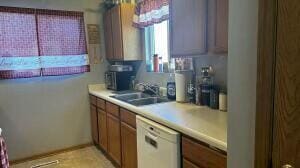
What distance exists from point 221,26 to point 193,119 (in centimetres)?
68

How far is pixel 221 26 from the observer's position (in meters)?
1.51

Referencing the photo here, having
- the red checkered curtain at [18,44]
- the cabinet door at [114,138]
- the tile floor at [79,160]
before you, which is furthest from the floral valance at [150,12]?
the tile floor at [79,160]

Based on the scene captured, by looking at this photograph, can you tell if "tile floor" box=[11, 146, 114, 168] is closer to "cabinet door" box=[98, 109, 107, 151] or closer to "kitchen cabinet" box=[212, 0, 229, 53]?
"cabinet door" box=[98, 109, 107, 151]

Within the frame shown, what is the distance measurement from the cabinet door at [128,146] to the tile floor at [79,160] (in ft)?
1.76

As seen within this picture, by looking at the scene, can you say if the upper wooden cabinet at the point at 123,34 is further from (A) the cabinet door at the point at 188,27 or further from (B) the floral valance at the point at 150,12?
(A) the cabinet door at the point at 188,27

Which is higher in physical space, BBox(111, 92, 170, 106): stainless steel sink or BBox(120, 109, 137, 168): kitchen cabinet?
BBox(111, 92, 170, 106): stainless steel sink

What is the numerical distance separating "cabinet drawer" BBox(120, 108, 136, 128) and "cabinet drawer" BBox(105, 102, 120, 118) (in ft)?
0.45

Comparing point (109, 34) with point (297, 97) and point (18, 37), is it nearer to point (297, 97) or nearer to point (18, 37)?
point (18, 37)

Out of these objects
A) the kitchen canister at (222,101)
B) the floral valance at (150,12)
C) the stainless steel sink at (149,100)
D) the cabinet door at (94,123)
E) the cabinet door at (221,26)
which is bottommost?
the cabinet door at (94,123)

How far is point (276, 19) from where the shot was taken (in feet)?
2.03

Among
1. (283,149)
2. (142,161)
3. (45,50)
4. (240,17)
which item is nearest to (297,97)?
(283,149)

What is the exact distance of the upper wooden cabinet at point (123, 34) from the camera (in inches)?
115

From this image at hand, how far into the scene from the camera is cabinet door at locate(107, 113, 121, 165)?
2.51 m

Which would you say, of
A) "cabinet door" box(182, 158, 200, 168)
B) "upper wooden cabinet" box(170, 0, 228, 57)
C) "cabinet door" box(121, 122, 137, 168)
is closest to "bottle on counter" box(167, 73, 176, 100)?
"upper wooden cabinet" box(170, 0, 228, 57)
